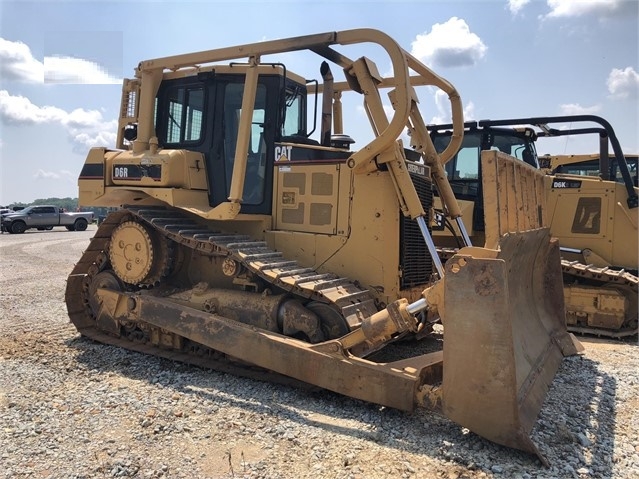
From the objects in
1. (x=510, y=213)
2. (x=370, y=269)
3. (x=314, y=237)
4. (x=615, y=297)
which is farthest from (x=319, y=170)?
(x=615, y=297)

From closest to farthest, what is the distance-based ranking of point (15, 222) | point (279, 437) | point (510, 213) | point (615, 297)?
point (279, 437) → point (510, 213) → point (615, 297) → point (15, 222)

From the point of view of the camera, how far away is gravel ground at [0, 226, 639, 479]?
11.3ft

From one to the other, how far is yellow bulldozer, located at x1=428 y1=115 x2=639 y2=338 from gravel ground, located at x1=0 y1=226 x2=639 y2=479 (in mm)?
2174

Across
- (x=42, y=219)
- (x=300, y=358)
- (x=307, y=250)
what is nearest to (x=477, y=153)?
(x=307, y=250)

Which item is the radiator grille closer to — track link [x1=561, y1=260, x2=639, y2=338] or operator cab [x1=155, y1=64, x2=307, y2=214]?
operator cab [x1=155, y1=64, x2=307, y2=214]

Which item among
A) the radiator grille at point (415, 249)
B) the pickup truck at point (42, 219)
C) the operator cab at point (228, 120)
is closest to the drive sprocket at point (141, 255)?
the operator cab at point (228, 120)

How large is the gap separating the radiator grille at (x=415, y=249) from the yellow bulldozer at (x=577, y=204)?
6.69 feet

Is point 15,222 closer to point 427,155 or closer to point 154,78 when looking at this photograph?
point 154,78

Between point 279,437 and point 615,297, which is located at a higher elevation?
point 615,297

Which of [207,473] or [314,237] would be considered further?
[314,237]

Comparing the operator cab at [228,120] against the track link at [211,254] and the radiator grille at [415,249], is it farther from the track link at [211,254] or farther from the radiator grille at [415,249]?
the radiator grille at [415,249]

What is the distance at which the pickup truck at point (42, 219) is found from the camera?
2778cm

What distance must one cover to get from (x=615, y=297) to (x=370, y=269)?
14.2 ft

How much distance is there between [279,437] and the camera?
3863mm
